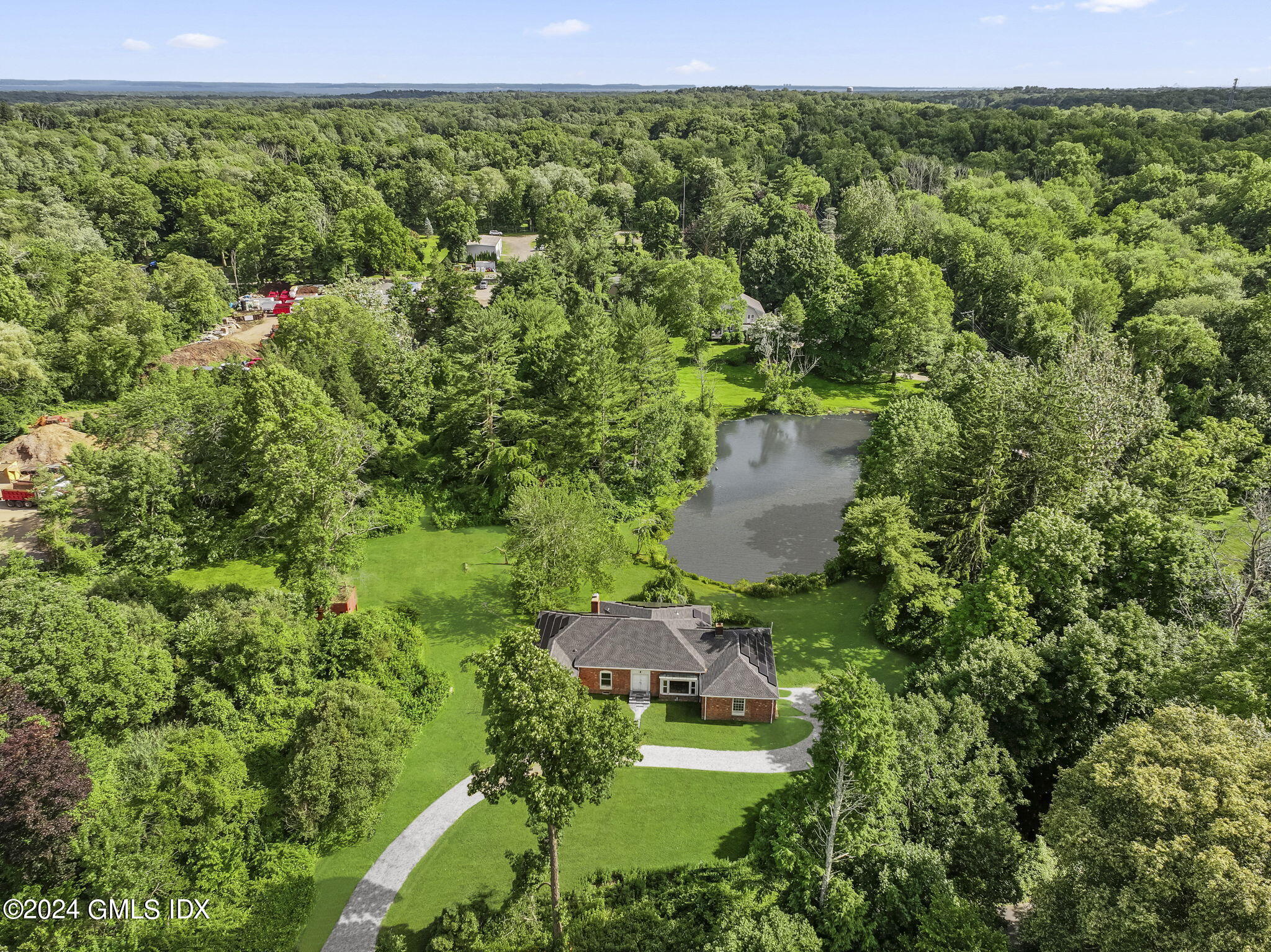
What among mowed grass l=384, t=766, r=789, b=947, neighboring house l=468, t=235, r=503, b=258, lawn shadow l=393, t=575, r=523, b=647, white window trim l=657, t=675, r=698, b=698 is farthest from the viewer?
neighboring house l=468, t=235, r=503, b=258

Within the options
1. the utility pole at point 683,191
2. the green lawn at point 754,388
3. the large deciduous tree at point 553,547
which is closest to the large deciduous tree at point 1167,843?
the large deciduous tree at point 553,547

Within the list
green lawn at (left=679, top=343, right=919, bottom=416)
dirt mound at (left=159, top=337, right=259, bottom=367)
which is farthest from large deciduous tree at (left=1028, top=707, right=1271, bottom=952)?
dirt mound at (left=159, top=337, right=259, bottom=367)

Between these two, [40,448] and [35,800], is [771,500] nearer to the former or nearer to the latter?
[35,800]

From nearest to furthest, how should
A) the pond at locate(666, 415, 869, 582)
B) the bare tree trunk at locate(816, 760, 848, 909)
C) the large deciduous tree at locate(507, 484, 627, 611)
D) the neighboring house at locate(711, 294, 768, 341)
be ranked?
the bare tree trunk at locate(816, 760, 848, 909) → the large deciduous tree at locate(507, 484, 627, 611) → the pond at locate(666, 415, 869, 582) → the neighboring house at locate(711, 294, 768, 341)

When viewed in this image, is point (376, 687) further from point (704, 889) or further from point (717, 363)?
point (717, 363)

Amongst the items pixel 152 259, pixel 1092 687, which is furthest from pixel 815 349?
pixel 152 259

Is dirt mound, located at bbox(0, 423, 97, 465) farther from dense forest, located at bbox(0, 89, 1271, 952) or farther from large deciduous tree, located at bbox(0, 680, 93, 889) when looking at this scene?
large deciduous tree, located at bbox(0, 680, 93, 889)
